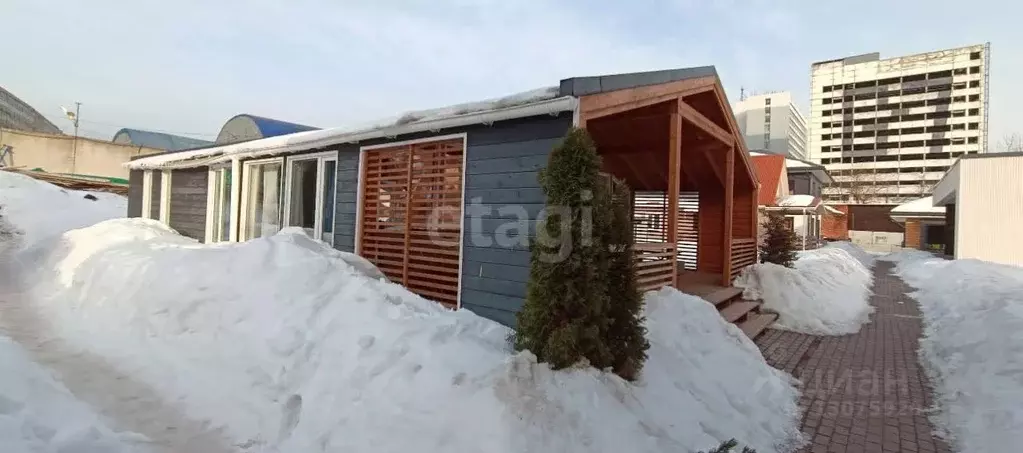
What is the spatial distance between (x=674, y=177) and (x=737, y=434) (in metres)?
3.35

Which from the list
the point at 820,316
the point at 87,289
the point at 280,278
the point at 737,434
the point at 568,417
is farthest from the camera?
the point at 820,316

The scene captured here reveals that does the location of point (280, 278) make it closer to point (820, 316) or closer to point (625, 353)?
point (625, 353)

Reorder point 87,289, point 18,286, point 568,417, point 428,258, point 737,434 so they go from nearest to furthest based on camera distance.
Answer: point 568,417
point 737,434
point 428,258
point 87,289
point 18,286

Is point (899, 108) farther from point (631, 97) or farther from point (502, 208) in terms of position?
point (502, 208)

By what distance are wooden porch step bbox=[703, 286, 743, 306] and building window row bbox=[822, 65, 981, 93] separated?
9742 cm

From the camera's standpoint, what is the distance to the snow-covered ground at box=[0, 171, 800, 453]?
3.45m

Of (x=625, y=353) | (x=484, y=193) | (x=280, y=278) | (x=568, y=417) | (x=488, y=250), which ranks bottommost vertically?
(x=568, y=417)

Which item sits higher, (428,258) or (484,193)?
(484,193)

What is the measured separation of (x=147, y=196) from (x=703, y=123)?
13.0 meters

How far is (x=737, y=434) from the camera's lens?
157 inches

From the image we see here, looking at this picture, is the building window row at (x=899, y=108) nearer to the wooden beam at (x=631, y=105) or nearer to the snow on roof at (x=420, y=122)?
the wooden beam at (x=631, y=105)

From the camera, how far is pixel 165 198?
1206cm

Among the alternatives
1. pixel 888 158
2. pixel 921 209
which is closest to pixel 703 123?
pixel 921 209

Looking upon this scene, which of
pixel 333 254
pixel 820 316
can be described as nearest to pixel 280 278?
pixel 333 254
